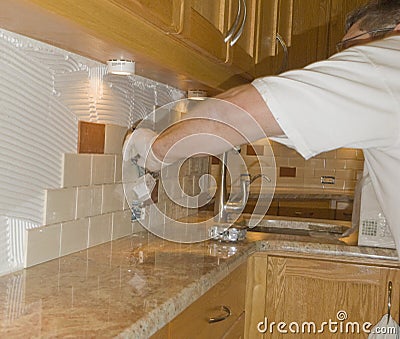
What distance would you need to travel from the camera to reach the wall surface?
48.0 inches

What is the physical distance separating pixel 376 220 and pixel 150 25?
116cm

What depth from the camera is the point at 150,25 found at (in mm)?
1186

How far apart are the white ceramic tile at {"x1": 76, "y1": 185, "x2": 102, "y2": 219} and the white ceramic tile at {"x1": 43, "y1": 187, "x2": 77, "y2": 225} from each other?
0.03 m

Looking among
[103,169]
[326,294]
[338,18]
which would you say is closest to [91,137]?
[103,169]

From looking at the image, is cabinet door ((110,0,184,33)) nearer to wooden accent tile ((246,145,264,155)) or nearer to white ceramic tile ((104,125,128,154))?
Result: white ceramic tile ((104,125,128,154))

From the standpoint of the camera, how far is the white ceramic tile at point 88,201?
1.53m

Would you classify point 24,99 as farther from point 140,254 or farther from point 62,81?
point 140,254

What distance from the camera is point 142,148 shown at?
5.40ft

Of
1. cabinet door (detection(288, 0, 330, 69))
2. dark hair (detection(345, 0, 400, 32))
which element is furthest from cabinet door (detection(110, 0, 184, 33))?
cabinet door (detection(288, 0, 330, 69))

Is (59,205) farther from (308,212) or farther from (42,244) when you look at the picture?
(308,212)

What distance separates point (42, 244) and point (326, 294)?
952mm

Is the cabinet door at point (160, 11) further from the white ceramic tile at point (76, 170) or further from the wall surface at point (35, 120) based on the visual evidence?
the white ceramic tile at point (76, 170)

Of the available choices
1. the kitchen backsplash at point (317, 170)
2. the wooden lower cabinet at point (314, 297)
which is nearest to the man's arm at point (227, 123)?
the wooden lower cabinet at point (314, 297)

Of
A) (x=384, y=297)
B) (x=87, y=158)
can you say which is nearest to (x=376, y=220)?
(x=384, y=297)
